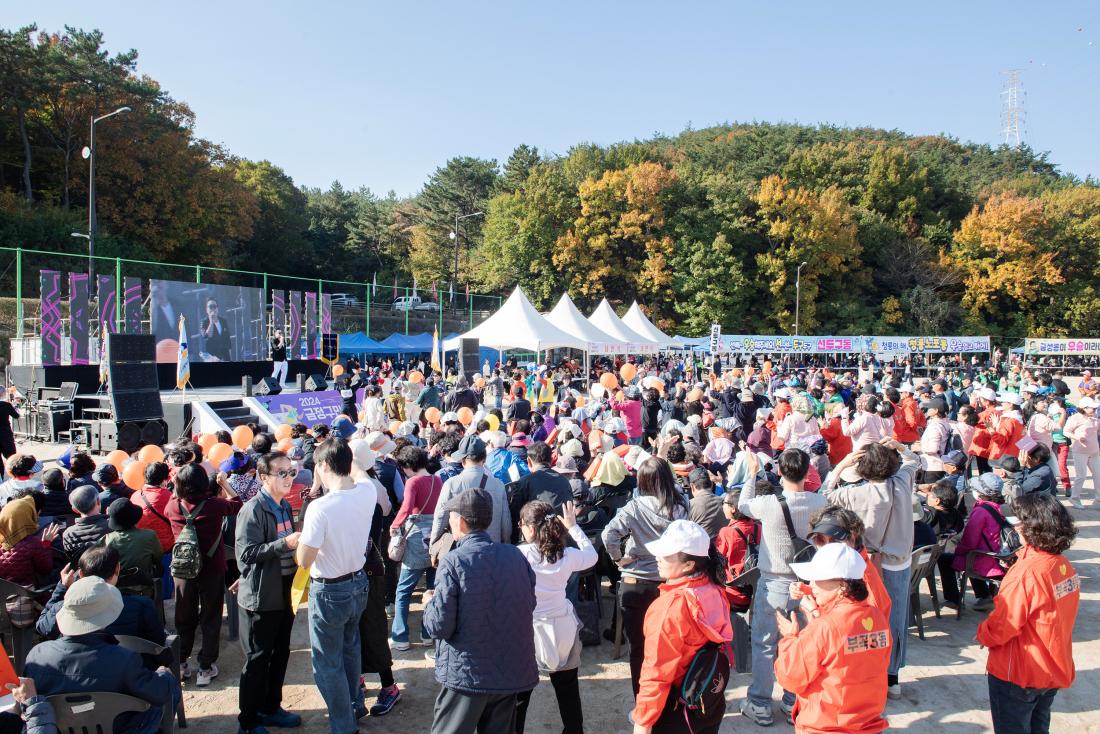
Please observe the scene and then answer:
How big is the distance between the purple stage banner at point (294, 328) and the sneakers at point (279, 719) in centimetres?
1923

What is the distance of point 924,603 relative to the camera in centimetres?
578

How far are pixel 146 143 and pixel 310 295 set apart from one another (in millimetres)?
14217

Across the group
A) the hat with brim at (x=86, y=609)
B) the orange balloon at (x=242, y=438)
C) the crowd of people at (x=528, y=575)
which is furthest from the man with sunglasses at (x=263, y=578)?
the orange balloon at (x=242, y=438)

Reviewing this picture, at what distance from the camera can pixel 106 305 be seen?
16.2m

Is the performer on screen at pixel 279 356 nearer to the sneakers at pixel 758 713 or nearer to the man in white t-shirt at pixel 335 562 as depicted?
the man in white t-shirt at pixel 335 562

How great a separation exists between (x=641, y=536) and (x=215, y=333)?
61.8 ft

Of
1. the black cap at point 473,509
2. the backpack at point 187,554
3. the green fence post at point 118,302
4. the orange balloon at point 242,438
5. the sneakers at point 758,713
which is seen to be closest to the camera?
the black cap at point 473,509

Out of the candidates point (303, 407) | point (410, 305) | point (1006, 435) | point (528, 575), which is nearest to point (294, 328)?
point (410, 305)

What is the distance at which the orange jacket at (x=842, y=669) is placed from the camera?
7.57 ft

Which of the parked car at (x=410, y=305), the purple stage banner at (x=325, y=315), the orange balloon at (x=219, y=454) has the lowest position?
the orange balloon at (x=219, y=454)

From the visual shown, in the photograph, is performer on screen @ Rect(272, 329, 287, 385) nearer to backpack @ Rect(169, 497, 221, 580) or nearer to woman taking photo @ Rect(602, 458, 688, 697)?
backpack @ Rect(169, 497, 221, 580)

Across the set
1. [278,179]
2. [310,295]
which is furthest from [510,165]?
[310,295]

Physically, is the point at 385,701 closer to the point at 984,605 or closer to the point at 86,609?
the point at 86,609

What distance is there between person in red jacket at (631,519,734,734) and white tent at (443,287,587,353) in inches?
510
